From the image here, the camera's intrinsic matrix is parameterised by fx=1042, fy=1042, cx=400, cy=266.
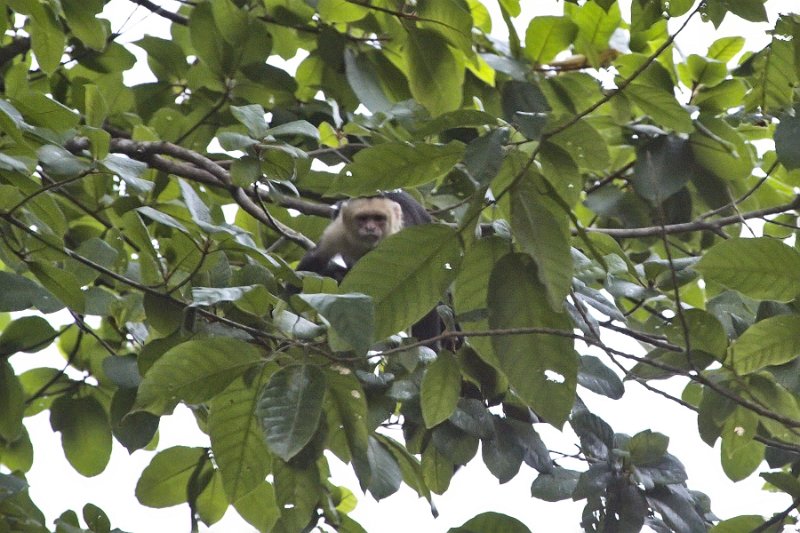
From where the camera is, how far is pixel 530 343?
157 centimetres

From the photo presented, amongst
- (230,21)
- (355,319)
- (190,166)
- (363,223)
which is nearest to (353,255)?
(363,223)

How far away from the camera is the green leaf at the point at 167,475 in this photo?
8.36ft

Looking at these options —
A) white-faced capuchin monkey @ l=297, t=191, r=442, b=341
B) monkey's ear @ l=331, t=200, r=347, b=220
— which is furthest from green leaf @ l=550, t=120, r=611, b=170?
monkey's ear @ l=331, t=200, r=347, b=220

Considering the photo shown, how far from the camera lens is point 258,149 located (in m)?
2.30

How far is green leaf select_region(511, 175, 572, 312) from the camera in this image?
1.47m

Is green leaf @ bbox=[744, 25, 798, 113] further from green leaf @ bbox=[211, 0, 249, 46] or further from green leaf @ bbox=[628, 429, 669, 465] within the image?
green leaf @ bbox=[211, 0, 249, 46]

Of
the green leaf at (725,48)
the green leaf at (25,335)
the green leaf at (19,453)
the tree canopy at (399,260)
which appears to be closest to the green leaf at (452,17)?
the tree canopy at (399,260)

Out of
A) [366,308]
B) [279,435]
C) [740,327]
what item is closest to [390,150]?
[366,308]

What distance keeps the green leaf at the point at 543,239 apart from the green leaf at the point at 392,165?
0.13m

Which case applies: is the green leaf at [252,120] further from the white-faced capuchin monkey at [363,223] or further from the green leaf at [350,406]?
the white-faced capuchin monkey at [363,223]

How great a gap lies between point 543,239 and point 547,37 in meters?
2.13

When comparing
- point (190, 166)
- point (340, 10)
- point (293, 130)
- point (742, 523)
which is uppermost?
point (340, 10)

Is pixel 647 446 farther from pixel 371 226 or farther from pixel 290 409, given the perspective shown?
pixel 371 226

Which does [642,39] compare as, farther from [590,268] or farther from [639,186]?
[590,268]
